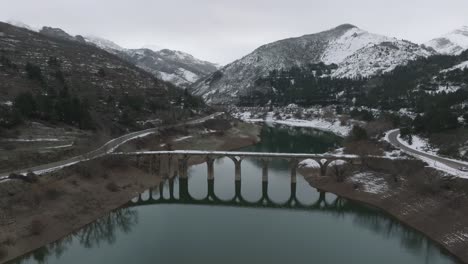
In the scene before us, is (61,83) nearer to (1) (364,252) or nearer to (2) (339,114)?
(1) (364,252)

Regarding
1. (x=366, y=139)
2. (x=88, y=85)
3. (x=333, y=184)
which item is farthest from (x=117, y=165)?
(x=88, y=85)

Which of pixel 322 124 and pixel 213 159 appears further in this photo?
pixel 322 124

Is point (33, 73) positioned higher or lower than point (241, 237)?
higher

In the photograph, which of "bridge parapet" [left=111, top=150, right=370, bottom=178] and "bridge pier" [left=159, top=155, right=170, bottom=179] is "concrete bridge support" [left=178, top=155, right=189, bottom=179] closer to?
"bridge parapet" [left=111, top=150, right=370, bottom=178]

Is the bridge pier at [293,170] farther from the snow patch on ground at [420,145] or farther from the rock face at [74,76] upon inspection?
the rock face at [74,76]

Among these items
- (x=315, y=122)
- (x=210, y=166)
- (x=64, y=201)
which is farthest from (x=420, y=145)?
(x=315, y=122)

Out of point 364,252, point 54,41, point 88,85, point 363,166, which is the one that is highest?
point 54,41

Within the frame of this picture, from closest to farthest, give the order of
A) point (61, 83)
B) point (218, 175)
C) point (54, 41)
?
point (218, 175) < point (61, 83) < point (54, 41)

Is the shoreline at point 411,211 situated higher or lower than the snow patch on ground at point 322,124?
lower

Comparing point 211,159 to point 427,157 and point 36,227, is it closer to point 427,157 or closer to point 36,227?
point 36,227

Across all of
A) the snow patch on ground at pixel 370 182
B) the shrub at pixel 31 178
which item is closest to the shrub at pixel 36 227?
the shrub at pixel 31 178

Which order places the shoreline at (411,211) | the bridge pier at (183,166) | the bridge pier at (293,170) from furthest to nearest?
1. the bridge pier at (183,166)
2. the bridge pier at (293,170)
3. the shoreline at (411,211)
